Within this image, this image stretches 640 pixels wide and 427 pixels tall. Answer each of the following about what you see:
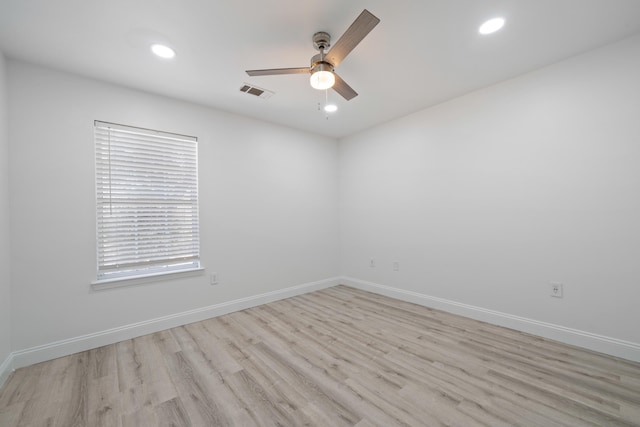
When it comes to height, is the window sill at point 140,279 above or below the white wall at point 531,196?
below

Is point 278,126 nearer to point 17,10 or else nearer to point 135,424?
point 17,10

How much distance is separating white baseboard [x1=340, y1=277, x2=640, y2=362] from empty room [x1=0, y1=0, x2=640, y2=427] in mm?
18

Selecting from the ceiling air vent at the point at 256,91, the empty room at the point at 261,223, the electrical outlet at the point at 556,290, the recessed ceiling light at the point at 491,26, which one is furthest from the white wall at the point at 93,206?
the electrical outlet at the point at 556,290

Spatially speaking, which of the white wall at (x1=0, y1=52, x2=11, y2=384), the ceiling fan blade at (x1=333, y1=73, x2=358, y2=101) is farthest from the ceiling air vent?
the white wall at (x1=0, y1=52, x2=11, y2=384)

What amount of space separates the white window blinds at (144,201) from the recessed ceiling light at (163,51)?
0.94 metres

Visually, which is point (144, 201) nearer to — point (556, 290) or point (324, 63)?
point (324, 63)

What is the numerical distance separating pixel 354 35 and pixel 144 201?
259 centimetres

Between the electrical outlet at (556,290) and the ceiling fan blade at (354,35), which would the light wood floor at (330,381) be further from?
the ceiling fan blade at (354,35)

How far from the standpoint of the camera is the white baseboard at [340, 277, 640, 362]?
215 centimetres

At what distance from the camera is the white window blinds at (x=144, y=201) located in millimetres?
2586

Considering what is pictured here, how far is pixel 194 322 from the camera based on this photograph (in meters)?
3.04

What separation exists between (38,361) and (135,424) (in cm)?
147

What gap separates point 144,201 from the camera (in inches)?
109

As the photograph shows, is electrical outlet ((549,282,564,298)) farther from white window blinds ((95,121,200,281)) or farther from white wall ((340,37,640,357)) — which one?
white window blinds ((95,121,200,281))
